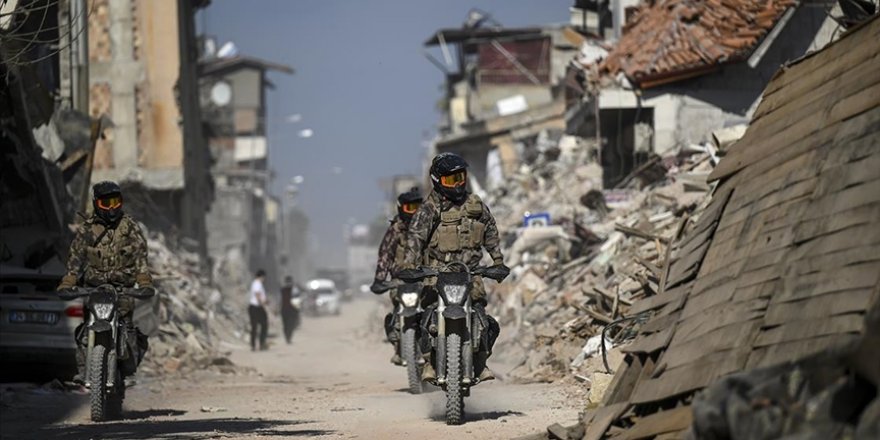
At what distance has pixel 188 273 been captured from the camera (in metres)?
37.6

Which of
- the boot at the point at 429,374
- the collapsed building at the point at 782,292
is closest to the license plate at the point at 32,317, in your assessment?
the boot at the point at 429,374

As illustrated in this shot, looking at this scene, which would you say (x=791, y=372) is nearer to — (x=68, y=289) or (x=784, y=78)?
(x=784, y=78)

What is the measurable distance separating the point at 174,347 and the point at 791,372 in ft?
63.2

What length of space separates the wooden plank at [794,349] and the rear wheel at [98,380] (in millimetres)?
6895

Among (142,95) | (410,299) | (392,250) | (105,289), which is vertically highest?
(142,95)

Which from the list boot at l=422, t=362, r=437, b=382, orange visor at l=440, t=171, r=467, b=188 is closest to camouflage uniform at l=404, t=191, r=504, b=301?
orange visor at l=440, t=171, r=467, b=188

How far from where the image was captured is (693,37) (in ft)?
90.9

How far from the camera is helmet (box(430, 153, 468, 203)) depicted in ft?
40.7

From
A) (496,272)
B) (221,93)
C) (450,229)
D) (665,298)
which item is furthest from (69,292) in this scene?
(221,93)

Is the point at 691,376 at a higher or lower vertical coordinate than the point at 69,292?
higher

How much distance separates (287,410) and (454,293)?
3.41 m

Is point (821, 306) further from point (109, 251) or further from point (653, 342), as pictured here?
point (109, 251)

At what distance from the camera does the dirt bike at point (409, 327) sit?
636 inches

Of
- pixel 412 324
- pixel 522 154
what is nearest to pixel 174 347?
pixel 412 324
